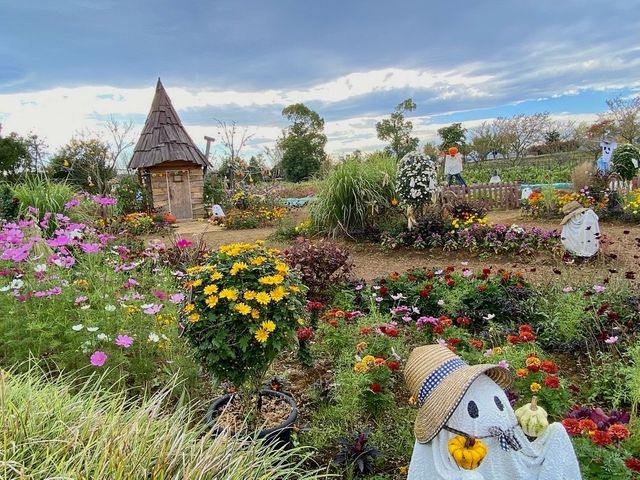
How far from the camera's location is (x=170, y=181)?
48.9ft

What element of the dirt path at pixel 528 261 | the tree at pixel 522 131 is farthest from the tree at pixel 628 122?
the dirt path at pixel 528 261

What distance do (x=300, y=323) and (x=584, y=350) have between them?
2438 millimetres

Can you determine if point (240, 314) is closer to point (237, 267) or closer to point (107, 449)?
point (237, 267)

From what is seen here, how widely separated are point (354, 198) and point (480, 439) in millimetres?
7863

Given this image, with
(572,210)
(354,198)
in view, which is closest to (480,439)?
(572,210)

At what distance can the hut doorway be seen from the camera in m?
14.9

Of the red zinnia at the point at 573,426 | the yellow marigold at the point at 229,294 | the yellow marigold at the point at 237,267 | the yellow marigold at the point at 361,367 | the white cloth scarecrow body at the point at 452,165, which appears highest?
the white cloth scarecrow body at the point at 452,165

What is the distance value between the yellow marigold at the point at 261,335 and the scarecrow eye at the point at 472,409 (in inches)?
44.5

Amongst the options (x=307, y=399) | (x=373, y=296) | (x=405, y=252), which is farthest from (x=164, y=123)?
(x=307, y=399)

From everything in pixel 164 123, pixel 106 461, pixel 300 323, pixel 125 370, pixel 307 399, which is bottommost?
pixel 307 399

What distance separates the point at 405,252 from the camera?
322 inches

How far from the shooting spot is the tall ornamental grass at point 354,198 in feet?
30.2

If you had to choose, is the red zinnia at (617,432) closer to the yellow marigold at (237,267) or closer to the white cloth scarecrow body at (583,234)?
the yellow marigold at (237,267)

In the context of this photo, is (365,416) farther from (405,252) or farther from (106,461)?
(405,252)
